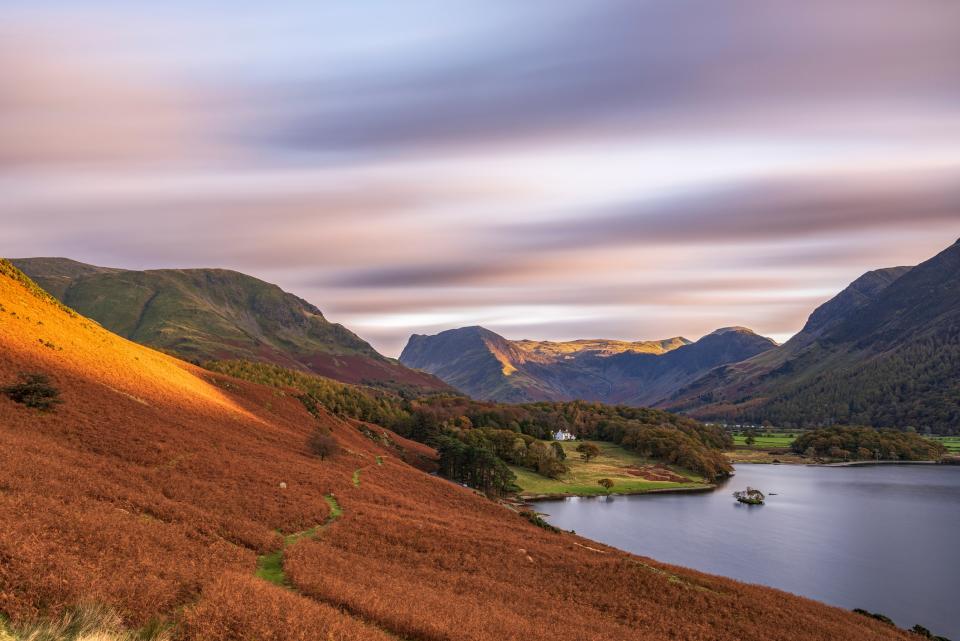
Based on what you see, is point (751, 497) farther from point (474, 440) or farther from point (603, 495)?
point (474, 440)

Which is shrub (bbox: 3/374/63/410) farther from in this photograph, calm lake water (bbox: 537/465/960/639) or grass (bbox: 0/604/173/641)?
calm lake water (bbox: 537/465/960/639)

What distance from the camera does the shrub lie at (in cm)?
3828

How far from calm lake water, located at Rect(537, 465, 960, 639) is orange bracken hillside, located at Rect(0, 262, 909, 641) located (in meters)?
31.8

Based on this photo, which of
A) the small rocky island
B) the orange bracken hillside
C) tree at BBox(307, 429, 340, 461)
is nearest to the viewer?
the orange bracken hillside

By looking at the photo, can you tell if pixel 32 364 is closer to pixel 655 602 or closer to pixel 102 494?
pixel 102 494

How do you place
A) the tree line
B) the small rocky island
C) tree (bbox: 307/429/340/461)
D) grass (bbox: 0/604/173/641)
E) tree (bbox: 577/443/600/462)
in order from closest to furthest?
grass (bbox: 0/604/173/641), tree (bbox: 307/429/340/461), the tree line, the small rocky island, tree (bbox: 577/443/600/462)

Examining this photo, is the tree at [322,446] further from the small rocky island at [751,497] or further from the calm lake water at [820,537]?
the small rocky island at [751,497]

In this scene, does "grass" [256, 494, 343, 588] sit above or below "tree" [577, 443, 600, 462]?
above

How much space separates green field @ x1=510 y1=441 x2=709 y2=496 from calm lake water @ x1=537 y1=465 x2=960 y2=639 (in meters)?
6.18

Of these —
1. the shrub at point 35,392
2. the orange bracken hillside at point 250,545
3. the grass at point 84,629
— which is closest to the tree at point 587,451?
the orange bracken hillside at point 250,545

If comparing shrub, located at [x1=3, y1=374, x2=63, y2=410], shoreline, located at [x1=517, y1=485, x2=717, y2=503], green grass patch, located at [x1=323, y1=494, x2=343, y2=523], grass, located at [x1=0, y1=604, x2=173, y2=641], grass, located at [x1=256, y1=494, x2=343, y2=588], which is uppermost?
shrub, located at [x1=3, y1=374, x2=63, y2=410]

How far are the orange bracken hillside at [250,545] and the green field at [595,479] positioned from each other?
78.4 metres

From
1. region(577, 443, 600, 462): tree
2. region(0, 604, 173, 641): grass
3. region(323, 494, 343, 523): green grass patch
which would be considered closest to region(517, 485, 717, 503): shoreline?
region(577, 443, 600, 462): tree

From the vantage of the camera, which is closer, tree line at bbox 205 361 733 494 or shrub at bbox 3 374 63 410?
shrub at bbox 3 374 63 410
